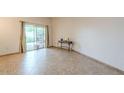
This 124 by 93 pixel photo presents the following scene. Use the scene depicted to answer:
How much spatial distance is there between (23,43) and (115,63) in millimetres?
4903

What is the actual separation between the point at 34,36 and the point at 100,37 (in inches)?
185

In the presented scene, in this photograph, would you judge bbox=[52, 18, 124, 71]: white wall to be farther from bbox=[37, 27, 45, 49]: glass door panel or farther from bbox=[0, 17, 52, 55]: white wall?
bbox=[0, 17, 52, 55]: white wall

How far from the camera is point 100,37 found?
5164 millimetres

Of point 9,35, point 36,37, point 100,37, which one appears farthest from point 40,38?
point 100,37

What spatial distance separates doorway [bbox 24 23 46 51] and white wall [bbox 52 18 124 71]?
1826 mm

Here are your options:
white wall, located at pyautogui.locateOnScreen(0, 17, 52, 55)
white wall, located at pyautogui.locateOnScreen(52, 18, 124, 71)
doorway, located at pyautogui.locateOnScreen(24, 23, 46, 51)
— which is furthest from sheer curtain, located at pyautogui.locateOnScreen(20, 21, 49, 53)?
white wall, located at pyautogui.locateOnScreen(52, 18, 124, 71)

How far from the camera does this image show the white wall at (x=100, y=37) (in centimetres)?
415

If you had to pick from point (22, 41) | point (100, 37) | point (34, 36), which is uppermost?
point (34, 36)

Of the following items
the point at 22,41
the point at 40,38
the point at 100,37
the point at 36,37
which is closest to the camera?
the point at 100,37

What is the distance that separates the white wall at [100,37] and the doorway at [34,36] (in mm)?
1826

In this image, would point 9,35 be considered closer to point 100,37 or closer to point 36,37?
point 36,37

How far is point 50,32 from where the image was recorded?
32.1 feet
